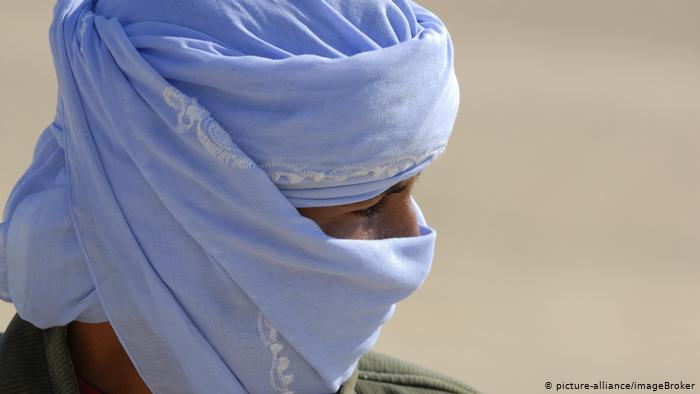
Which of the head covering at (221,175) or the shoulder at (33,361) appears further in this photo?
the shoulder at (33,361)

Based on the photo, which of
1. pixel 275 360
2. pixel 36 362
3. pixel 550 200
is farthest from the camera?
pixel 550 200

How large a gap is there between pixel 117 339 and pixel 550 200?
19.8 ft

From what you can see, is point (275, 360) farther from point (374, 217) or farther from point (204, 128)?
point (204, 128)

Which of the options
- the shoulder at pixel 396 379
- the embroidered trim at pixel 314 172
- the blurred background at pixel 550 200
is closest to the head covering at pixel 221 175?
the embroidered trim at pixel 314 172

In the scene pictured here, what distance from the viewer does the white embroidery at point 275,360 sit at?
221cm

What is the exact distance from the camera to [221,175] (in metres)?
2.13

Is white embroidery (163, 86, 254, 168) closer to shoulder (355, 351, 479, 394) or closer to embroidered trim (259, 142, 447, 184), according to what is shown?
embroidered trim (259, 142, 447, 184)

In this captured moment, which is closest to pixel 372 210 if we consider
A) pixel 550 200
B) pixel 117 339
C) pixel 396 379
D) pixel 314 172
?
pixel 314 172

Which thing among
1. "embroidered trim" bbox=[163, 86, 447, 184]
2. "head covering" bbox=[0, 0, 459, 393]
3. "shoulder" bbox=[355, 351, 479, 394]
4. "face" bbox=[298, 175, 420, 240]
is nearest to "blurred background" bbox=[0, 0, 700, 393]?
"shoulder" bbox=[355, 351, 479, 394]

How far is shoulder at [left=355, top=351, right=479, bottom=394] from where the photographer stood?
2.77 m

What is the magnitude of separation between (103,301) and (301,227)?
41 centimetres

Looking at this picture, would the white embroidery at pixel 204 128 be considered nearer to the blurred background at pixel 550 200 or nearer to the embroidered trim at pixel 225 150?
the embroidered trim at pixel 225 150

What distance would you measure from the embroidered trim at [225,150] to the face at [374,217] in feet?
0.29

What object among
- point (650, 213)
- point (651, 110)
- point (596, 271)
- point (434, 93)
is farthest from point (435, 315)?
point (434, 93)
